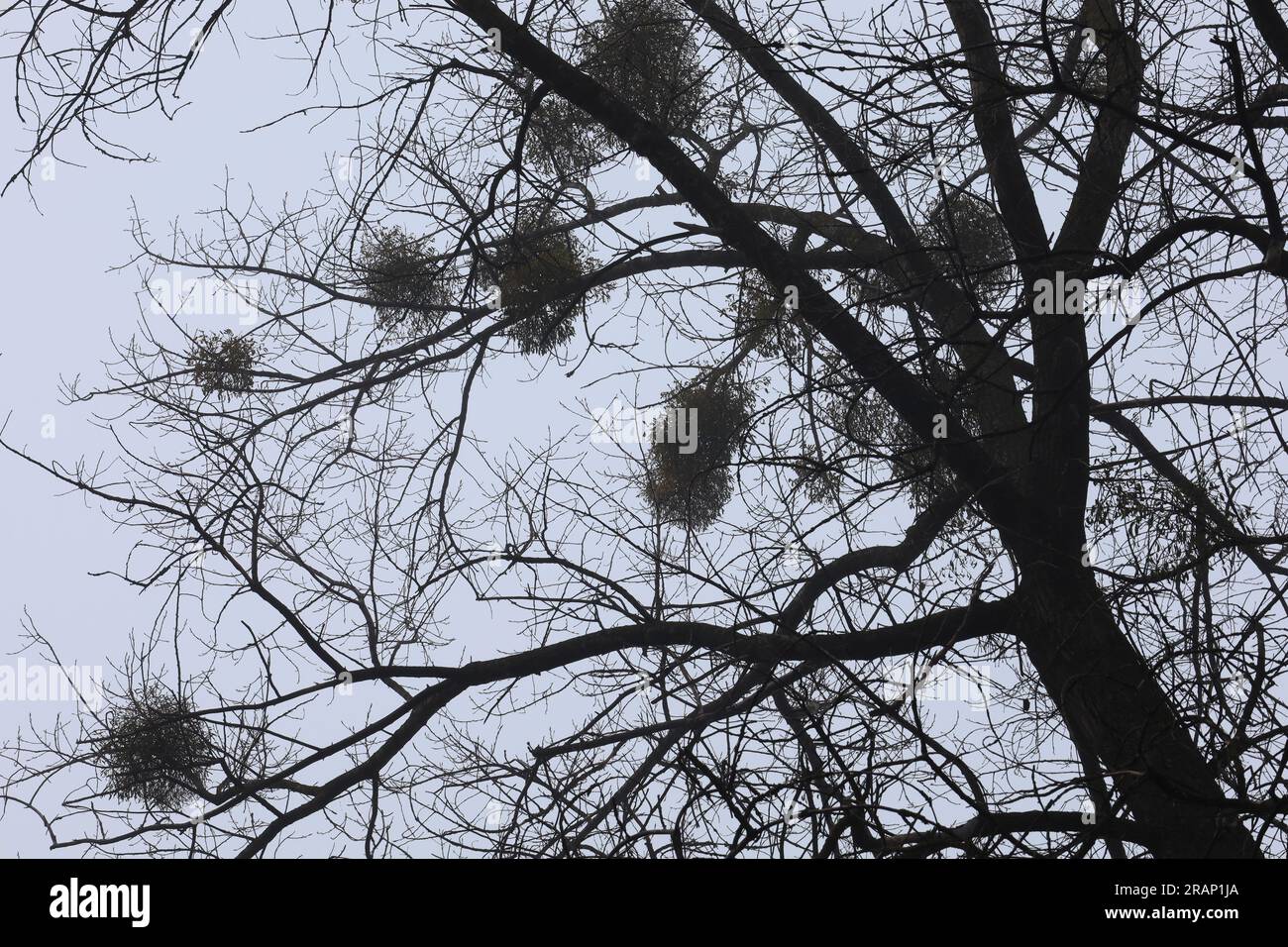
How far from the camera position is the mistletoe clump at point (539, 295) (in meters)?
4.71

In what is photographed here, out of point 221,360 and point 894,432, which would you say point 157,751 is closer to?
point 221,360

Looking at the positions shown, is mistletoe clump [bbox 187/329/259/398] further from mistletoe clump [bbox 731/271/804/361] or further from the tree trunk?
the tree trunk

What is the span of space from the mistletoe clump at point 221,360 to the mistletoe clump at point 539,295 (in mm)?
1109

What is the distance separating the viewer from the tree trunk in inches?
128

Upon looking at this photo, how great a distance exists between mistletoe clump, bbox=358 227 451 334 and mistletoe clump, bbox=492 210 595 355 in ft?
0.98

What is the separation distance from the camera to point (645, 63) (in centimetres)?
478

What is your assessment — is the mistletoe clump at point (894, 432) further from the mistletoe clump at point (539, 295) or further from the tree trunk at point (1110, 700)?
the mistletoe clump at point (539, 295)

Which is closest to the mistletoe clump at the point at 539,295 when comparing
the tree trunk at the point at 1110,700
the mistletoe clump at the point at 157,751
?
the mistletoe clump at the point at 157,751

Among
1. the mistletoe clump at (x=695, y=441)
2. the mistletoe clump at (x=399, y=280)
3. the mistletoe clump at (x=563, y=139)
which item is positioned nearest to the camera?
the mistletoe clump at (x=399, y=280)

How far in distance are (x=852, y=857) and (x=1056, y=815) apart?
98 centimetres

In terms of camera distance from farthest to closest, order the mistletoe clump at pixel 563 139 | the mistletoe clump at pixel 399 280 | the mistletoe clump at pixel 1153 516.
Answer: the mistletoe clump at pixel 563 139
the mistletoe clump at pixel 399 280
the mistletoe clump at pixel 1153 516

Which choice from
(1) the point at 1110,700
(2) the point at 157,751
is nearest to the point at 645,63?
(1) the point at 1110,700
